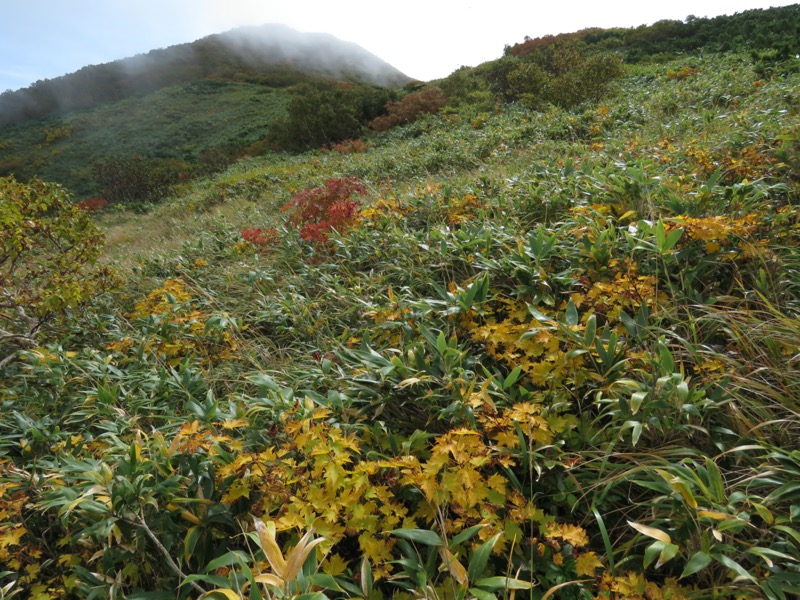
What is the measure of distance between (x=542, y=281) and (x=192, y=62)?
47.1m

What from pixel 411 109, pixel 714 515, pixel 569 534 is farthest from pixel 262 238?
pixel 411 109

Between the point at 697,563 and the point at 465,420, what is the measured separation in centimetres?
75

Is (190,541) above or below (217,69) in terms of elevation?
below

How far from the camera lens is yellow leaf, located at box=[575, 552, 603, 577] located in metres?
1.15

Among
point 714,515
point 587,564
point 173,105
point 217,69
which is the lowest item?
point 587,564

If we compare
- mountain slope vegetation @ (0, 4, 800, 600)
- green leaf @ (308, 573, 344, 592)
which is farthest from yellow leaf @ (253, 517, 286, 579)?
green leaf @ (308, 573, 344, 592)

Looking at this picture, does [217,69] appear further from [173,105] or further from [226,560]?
[226,560]

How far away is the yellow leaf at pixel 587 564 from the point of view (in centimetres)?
115

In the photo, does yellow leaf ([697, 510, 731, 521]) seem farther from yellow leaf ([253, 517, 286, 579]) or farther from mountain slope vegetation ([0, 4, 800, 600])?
yellow leaf ([253, 517, 286, 579])

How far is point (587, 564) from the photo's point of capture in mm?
1166

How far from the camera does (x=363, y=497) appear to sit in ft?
4.43

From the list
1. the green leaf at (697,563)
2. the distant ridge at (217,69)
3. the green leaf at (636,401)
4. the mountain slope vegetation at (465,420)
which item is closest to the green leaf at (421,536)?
the mountain slope vegetation at (465,420)

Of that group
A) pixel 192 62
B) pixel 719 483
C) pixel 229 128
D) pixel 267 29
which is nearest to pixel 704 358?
pixel 719 483

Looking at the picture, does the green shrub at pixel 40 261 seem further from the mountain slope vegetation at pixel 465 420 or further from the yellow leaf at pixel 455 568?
the yellow leaf at pixel 455 568
